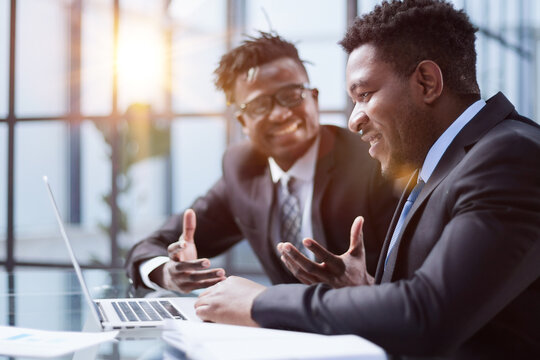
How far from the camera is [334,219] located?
222cm

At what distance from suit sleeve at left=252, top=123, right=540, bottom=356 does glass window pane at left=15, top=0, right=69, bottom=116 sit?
29.4 feet

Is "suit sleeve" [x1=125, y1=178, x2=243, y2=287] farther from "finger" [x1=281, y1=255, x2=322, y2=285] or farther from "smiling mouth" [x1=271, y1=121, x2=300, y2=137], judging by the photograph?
"finger" [x1=281, y1=255, x2=322, y2=285]

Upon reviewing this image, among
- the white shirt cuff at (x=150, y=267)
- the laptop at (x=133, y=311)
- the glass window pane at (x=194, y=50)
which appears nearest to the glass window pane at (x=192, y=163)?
the glass window pane at (x=194, y=50)

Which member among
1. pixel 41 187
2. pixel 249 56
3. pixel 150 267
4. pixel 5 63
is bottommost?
pixel 41 187

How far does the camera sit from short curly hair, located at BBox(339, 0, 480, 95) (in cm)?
131

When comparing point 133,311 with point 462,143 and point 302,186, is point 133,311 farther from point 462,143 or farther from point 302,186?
point 302,186

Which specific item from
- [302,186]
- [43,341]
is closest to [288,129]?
[302,186]

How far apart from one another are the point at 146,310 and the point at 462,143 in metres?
0.85

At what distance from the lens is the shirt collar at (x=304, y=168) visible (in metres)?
2.38

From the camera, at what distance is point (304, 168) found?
2.39m

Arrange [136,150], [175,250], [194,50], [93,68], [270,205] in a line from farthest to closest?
[194,50]
[93,68]
[136,150]
[270,205]
[175,250]

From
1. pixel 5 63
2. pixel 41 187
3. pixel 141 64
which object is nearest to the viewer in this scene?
pixel 5 63

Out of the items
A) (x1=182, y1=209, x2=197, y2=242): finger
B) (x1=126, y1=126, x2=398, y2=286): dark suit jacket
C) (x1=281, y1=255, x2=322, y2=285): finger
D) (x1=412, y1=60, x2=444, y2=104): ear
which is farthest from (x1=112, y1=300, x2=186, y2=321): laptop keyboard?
(x1=412, y1=60, x2=444, y2=104): ear

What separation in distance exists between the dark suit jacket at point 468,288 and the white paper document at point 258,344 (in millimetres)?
66
